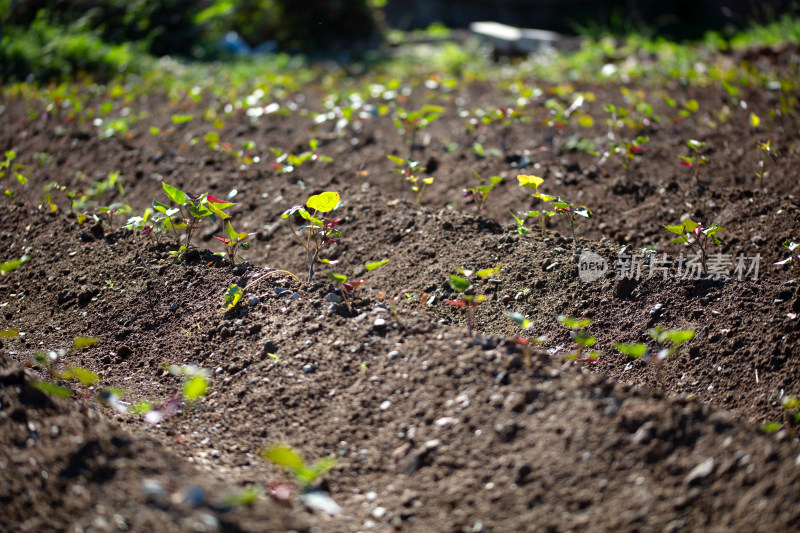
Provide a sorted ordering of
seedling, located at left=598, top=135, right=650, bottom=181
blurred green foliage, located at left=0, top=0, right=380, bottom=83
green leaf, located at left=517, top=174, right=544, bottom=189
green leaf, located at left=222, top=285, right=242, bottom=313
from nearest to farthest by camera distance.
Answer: green leaf, located at left=222, top=285, right=242, bottom=313
green leaf, located at left=517, top=174, right=544, bottom=189
seedling, located at left=598, top=135, right=650, bottom=181
blurred green foliage, located at left=0, top=0, right=380, bottom=83

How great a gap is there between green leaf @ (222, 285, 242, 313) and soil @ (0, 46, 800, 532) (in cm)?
5

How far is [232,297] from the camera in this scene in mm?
2178

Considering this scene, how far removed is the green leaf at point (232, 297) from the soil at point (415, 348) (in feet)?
0.16

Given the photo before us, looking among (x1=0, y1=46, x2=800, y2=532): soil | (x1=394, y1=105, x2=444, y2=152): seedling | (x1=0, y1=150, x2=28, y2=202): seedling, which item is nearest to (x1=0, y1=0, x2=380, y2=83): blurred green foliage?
(x1=0, y1=46, x2=800, y2=532): soil

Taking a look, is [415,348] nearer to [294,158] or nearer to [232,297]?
[232,297]

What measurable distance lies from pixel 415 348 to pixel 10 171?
8.97 feet

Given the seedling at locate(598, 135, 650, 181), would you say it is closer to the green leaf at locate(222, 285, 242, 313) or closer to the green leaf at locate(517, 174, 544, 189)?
the green leaf at locate(517, 174, 544, 189)

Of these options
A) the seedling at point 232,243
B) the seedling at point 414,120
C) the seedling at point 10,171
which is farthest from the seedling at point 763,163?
the seedling at point 10,171

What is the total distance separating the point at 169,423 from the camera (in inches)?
73.3

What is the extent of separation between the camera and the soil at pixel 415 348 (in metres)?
1.38

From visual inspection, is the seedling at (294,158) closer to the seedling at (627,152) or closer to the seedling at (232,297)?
the seedling at (232,297)

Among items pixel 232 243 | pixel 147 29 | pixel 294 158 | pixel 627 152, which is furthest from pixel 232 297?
pixel 147 29

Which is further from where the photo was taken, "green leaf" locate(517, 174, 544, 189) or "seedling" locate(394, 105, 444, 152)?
"seedling" locate(394, 105, 444, 152)

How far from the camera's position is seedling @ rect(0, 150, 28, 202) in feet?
9.68
